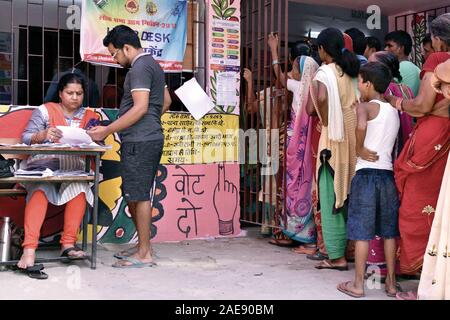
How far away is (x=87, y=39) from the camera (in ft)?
14.9

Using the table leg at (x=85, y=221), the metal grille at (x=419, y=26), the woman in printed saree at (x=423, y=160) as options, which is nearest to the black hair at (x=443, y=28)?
the woman in printed saree at (x=423, y=160)

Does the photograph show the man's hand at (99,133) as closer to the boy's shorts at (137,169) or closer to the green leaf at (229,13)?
the boy's shorts at (137,169)

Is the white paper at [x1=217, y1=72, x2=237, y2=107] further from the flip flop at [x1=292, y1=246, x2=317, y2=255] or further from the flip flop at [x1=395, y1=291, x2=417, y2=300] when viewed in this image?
the flip flop at [x1=395, y1=291, x2=417, y2=300]

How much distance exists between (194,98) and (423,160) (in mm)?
2447

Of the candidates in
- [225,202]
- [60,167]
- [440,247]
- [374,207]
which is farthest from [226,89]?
[440,247]

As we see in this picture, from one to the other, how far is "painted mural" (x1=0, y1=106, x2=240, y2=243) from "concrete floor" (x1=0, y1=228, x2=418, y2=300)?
0.99 ft

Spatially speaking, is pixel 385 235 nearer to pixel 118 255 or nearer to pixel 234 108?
pixel 118 255

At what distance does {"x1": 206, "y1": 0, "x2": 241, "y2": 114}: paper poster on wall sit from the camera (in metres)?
5.02

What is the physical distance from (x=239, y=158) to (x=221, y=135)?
332 millimetres

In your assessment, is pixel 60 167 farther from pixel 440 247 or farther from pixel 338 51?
pixel 440 247

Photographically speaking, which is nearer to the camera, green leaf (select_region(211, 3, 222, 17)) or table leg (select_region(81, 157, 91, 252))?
table leg (select_region(81, 157, 91, 252))

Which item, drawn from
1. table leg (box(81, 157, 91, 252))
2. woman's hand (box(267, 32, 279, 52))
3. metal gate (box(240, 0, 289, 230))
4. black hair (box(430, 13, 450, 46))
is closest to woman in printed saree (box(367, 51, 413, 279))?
black hair (box(430, 13, 450, 46))
